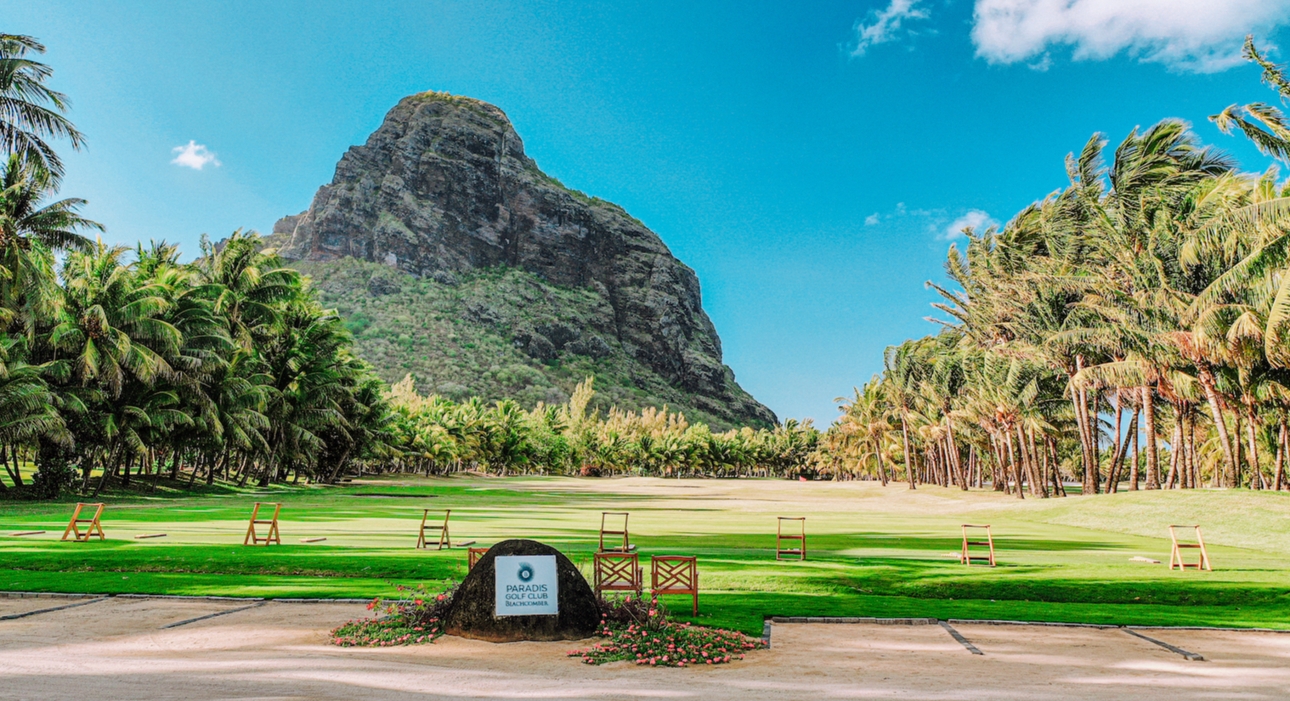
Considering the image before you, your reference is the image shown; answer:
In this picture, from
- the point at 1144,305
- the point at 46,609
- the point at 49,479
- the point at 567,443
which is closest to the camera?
the point at 46,609

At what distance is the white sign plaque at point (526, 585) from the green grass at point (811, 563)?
2.69 meters

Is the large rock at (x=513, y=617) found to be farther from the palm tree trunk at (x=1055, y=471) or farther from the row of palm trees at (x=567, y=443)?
the row of palm trees at (x=567, y=443)

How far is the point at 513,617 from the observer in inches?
403

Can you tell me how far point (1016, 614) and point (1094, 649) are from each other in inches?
92.5

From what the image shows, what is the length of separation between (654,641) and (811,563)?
28.5 ft

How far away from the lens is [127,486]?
145ft

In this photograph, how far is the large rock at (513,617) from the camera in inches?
401

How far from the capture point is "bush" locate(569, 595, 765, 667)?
9.19m

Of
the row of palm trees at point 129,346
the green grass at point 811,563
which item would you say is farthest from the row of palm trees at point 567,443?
the green grass at point 811,563

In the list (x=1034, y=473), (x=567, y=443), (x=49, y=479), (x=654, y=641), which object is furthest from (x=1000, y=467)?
(x=49, y=479)

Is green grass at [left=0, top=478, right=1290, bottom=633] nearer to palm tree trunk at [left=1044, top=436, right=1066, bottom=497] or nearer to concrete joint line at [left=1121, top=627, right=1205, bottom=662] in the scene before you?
concrete joint line at [left=1121, top=627, right=1205, bottom=662]

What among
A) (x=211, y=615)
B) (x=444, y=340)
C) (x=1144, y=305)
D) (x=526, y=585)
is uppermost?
(x=444, y=340)

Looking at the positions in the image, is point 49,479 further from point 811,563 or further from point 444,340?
point 444,340

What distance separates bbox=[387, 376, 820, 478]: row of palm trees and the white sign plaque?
228 feet
